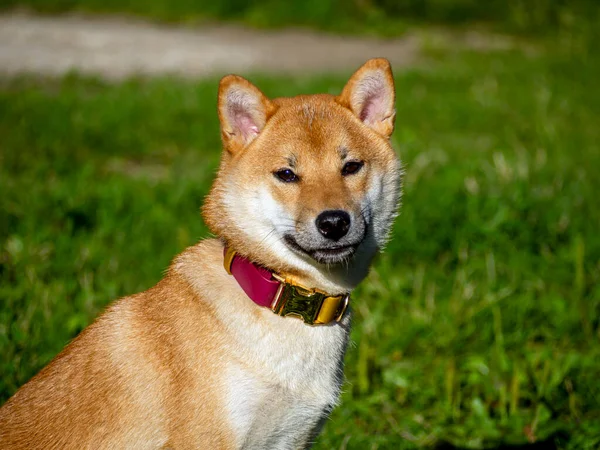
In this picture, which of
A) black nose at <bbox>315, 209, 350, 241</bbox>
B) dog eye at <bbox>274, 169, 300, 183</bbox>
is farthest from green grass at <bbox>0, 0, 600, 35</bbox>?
black nose at <bbox>315, 209, 350, 241</bbox>

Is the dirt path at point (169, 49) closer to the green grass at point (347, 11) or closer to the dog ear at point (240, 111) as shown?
the green grass at point (347, 11)

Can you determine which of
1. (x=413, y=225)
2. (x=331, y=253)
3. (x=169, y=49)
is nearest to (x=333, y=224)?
(x=331, y=253)

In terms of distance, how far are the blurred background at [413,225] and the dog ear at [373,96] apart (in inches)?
53.4

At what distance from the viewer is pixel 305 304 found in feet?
9.26

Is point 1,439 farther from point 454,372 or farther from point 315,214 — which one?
point 454,372

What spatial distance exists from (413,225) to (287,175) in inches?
99.8

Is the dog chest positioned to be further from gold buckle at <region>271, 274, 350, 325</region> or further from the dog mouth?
the dog mouth

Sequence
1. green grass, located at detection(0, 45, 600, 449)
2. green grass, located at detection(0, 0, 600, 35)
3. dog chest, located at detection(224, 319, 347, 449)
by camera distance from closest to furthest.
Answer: dog chest, located at detection(224, 319, 347, 449) → green grass, located at detection(0, 45, 600, 449) → green grass, located at detection(0, 0, 600, 35)

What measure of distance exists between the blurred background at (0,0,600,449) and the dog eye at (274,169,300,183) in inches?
51.8

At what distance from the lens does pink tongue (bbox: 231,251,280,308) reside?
2.81 metres

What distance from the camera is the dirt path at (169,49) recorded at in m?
11.2

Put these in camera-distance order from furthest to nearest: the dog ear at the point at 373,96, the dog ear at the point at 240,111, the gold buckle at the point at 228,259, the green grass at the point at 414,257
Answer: the green grass at the point at 414,257
the dog ear at the point at 373,96
the dog ear at the point at 240,111
the gold buckle at the point at 228,259

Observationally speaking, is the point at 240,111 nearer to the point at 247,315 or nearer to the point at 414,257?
the point at 247,315

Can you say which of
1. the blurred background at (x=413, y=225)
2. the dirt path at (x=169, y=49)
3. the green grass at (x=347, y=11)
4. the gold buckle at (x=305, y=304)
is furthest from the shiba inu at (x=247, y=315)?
the green grass at (x=347, y=11)
